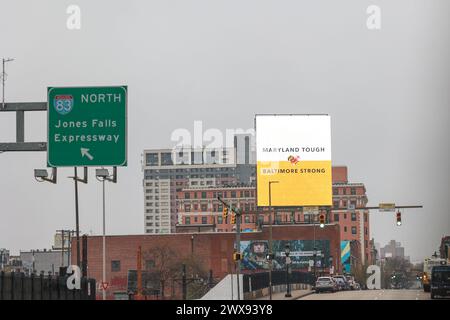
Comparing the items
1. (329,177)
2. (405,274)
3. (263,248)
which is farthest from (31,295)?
(405,274)

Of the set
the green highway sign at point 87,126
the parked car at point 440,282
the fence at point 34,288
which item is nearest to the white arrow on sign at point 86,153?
the green highway sign at point 87,126

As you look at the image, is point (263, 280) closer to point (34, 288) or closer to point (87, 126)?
point (34, 288)

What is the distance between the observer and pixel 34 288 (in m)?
42.3

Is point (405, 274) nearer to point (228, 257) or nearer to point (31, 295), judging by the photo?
point (228, 257)

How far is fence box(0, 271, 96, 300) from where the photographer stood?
1502 inches

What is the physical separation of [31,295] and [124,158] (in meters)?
7.59

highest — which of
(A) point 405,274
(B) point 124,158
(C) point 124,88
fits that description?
(C) point 124,88

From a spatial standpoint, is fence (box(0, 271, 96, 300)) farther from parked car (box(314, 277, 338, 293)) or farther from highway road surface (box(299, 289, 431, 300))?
parked car (box(314, 277, 338, 293))

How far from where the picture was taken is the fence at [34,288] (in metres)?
38.2

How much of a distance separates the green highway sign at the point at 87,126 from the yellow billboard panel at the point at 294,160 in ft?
197

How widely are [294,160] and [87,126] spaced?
209 ft

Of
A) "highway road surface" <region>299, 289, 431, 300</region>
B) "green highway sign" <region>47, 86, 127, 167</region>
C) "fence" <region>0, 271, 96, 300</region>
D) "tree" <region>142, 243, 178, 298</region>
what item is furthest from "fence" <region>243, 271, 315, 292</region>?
"green highway sign" <region>47, 86, 127, 167</region>

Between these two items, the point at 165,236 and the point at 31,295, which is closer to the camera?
the point at 31,295
